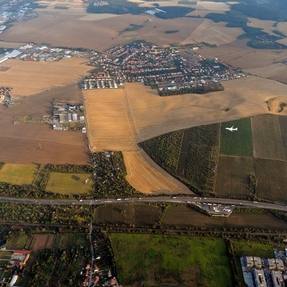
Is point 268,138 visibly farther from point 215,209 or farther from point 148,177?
point 148,177

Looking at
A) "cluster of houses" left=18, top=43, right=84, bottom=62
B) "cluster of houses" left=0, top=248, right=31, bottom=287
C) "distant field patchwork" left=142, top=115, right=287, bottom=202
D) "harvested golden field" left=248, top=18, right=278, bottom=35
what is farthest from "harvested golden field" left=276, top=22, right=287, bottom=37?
"cluster of houses" left=0, top=248, right=31, bottom=287

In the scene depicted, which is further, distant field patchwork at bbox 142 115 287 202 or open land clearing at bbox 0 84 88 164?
open land clearing at bbox 0 84 88 164

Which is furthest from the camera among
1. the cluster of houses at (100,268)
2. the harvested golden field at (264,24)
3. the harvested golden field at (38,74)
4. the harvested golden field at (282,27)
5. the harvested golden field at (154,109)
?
the harvested golden field at (264,24)

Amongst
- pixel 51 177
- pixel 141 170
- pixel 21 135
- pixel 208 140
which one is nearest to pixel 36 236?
pixel 51 177

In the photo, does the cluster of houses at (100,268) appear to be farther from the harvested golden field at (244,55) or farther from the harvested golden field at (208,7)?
the harvested golden field at (208,7)

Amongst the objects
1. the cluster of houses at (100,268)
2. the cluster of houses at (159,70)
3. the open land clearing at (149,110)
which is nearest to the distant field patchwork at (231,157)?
the open land clearing at (149,110)

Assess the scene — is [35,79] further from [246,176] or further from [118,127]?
[246,176]

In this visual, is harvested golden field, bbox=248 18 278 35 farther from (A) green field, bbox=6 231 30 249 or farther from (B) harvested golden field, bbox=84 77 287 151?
(A) green field, bbox=6 231 30 249
